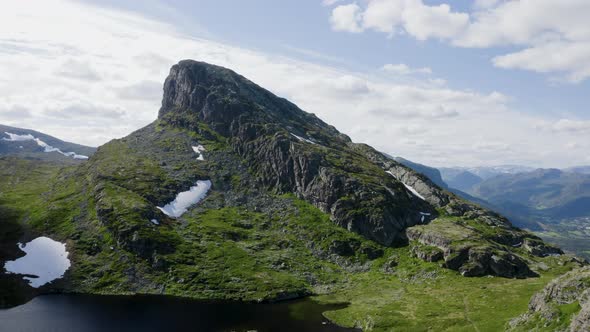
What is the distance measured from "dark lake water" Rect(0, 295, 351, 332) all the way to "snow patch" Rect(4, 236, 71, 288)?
14.3 metres

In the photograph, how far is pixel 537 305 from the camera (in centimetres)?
7212

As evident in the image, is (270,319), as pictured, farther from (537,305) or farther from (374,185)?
(374,185)

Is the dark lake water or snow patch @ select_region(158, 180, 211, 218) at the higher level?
snow patch @ select_region(158, 180, 211, 218)

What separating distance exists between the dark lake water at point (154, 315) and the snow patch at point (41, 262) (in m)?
14.3

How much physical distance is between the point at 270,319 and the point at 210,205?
10050 cm

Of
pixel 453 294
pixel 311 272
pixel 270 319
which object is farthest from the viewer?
pixel 311 272

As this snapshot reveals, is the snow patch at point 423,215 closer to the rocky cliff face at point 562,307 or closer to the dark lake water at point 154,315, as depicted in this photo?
the dark lake water at point 154,315

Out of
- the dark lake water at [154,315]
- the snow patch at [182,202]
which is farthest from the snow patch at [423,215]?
the snow patch at [182,202]

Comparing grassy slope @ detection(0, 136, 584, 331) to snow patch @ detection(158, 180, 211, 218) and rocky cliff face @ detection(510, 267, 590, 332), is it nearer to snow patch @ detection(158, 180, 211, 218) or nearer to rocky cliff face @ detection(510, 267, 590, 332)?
snow patch @ detection(158, 180, 211, 218)

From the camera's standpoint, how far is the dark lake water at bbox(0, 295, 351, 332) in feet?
290

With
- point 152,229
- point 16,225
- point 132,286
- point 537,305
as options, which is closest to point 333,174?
point 152,229

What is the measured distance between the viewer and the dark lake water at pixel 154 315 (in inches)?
3479

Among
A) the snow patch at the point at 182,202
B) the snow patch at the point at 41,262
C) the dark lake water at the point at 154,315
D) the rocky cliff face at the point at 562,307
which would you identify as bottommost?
the dark lake water at the point at 154,315

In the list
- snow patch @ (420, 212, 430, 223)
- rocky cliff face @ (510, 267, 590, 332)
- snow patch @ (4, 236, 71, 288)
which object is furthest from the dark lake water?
snow patch @ (420, 212, 430, 223)
